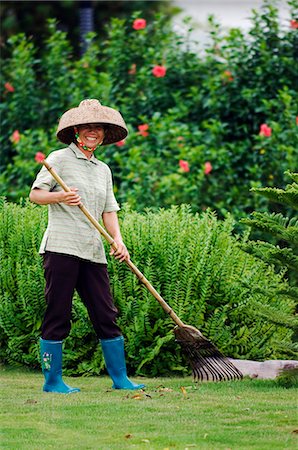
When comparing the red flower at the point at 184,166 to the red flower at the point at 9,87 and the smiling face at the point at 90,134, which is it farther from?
the smiling face at the point at 90,134

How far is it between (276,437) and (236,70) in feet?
20.0

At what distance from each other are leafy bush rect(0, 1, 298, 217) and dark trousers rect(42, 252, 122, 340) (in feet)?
9.68

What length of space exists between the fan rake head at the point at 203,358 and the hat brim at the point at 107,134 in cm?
119

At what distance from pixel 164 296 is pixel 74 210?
45.6 inches

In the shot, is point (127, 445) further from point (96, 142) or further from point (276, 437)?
point (96, 142)

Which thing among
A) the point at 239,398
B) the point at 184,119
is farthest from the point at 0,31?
the point at 239,398

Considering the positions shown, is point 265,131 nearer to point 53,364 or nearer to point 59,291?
point 59,291

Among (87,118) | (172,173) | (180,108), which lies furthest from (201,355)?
(180,108)

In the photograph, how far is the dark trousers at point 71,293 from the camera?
581cm

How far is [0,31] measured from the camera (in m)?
19.4

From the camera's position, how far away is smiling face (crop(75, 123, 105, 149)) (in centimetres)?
594

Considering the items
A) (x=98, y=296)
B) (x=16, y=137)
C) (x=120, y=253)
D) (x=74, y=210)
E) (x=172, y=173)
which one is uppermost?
(x=74, y=210)

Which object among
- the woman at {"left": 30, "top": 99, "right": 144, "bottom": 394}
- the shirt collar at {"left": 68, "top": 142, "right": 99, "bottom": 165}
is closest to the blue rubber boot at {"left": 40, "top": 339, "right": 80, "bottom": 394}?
the woman at {"left": 30, "top": 99, "right": 144, "bottom": 394}

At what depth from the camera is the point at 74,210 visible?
19.2 ft
